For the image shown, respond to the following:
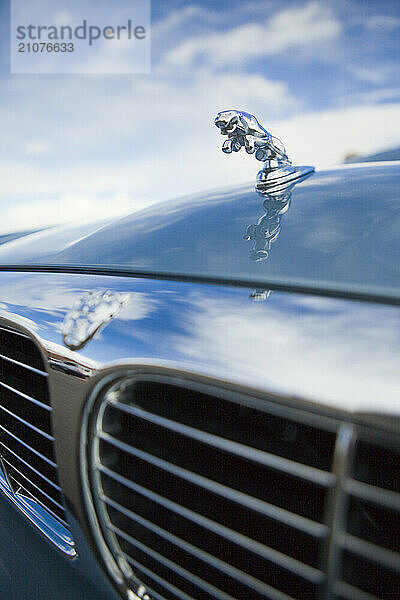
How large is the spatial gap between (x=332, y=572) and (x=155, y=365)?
373 mm

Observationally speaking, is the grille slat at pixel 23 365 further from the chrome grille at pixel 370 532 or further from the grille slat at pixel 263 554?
the chrome grille at pixel 370 532

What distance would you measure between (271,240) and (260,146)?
53 centimetres

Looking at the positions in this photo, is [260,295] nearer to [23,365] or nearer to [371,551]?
[371,551]

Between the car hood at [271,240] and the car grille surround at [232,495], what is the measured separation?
229mm

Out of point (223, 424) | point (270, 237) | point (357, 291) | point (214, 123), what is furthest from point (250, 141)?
point (223, 424)

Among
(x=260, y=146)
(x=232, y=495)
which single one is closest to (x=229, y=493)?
(x=232, y=495)

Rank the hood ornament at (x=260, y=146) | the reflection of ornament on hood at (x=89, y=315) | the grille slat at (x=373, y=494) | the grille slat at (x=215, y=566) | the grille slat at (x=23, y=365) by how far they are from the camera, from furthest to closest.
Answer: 1. the hood ornament at (x=260, y=146)
2. the grille slat at (x=23, y=365)
3. the reflection of ornament on hood at (x=89, y=315)
4. the grille slat at (x=215, y=566)
5. the grille slat at (x=373, y=494)

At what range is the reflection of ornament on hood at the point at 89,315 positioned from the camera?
2.69 feet

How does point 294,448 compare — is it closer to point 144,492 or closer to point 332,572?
point 332,572

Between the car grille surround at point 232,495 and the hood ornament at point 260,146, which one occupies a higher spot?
the hood ornament at point 260,146

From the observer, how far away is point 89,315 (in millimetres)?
845

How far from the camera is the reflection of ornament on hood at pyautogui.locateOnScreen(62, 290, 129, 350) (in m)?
0.82

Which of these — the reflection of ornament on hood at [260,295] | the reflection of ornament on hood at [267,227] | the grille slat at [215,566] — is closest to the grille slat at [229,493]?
the grille slat at [215,566]

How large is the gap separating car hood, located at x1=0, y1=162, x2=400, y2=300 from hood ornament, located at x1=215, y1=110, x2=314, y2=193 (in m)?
0.06
